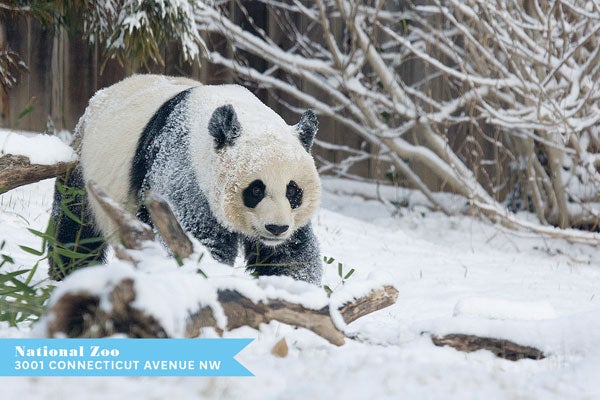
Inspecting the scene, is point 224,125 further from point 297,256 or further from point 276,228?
point 297,256

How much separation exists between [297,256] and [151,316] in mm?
1742

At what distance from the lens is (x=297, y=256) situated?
387 centimetres

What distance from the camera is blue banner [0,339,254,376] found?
2.09 meters

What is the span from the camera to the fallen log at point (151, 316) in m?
2.16

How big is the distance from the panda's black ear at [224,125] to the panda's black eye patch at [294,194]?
0.30 m

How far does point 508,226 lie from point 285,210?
407cm

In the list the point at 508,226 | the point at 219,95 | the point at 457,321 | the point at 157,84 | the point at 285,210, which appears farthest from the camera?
the point at 508,226

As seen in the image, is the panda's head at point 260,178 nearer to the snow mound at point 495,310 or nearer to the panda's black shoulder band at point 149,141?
the panda's black shoulder band at point 149,141

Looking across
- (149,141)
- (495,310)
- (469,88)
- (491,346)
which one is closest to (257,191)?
(149,141)

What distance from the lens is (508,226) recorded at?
23.9 ft

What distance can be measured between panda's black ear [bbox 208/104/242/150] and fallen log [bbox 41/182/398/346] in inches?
36.4

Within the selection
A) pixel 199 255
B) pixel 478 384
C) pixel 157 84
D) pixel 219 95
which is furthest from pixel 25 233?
pixel 478 384

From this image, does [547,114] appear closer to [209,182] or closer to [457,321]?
[209,182]

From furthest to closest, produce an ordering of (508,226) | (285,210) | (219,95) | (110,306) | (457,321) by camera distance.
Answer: (508,226) < (219,95) < (285,210) < (457,321) < (110,306)
